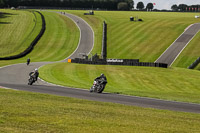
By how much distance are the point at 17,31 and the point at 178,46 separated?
49.6m

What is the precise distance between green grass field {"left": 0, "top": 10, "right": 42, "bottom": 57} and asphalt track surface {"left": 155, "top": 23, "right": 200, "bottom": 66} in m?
34.2

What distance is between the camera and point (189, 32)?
333 feet

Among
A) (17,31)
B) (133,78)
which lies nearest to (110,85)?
(133,78)

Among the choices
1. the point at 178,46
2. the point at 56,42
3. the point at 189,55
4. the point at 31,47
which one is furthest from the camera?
the point at 56,42

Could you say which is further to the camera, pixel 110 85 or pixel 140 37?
pixel 140 37

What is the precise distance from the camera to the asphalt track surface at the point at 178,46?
8055 centimetres

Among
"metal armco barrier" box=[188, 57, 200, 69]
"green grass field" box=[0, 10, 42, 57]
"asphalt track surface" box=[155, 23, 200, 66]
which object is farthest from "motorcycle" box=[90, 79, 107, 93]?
"green grass field" box=[0, 10, 42, 57]

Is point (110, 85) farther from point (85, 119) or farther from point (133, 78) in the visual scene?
point (85, 119)

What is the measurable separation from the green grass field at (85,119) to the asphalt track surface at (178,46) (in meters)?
59.4

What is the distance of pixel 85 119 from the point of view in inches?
618

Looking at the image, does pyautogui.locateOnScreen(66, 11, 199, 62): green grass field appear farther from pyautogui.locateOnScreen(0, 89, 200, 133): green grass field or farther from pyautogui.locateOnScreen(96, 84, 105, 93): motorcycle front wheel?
pyautogui.locateOnScreen(0, 89, 200, 133): green grass field

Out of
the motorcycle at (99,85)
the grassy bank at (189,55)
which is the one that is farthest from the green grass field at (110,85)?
the motorcycle at (99,85)

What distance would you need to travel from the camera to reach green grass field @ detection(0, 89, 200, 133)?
13.5 m

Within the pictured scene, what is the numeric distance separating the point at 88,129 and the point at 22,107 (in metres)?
5.10
